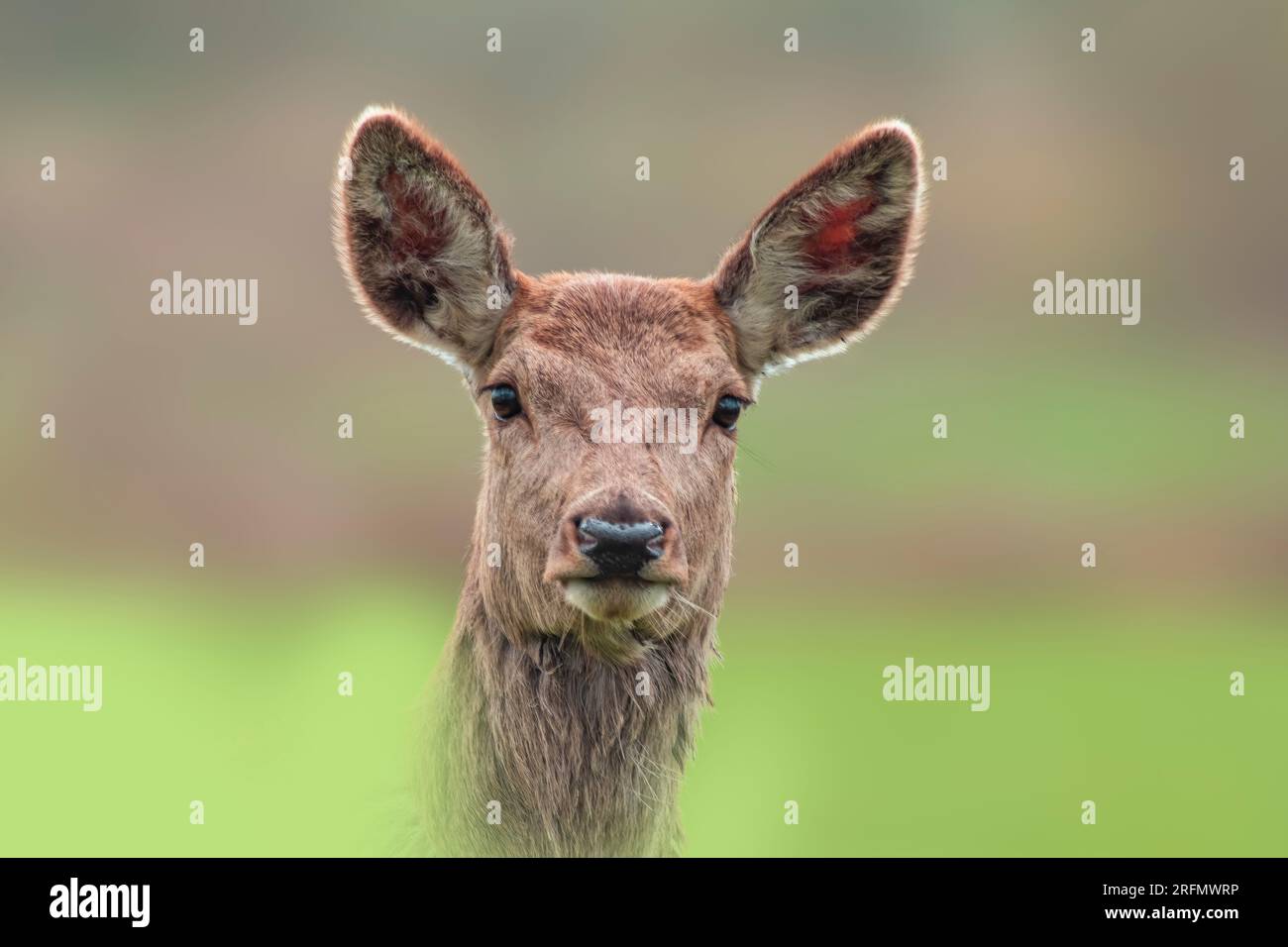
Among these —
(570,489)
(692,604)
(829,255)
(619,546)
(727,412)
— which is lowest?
(692,604)

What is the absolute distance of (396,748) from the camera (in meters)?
7.79

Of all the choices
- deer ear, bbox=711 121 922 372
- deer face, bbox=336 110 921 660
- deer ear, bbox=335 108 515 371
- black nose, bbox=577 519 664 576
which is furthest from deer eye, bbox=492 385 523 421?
deer ear, bbox=711 121 922 372

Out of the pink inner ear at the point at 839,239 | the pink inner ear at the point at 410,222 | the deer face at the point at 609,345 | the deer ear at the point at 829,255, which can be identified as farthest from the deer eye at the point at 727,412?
the pink inner ear at the point at 410,222

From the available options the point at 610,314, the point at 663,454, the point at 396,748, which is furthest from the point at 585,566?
the point at 396,748

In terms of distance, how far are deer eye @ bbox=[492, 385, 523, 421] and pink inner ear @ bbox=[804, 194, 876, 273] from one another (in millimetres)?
1937

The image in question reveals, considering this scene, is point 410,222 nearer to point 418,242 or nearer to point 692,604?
point 418,242

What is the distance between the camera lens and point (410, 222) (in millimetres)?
7770

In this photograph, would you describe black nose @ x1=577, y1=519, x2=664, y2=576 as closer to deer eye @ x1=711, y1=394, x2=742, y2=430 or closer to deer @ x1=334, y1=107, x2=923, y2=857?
deer @ x1=334, y1=107, x2=923, y2=857

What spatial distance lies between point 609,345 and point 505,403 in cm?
58

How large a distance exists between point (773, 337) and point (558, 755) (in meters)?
2.67

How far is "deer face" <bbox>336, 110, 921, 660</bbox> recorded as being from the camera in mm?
6520

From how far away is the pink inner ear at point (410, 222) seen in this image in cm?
765

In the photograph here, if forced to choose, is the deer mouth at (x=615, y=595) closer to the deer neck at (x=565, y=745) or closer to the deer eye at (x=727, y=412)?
the deer neck at (x=565, y=745)

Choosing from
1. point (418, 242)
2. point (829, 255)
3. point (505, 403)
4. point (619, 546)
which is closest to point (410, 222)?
point (418, 242)
